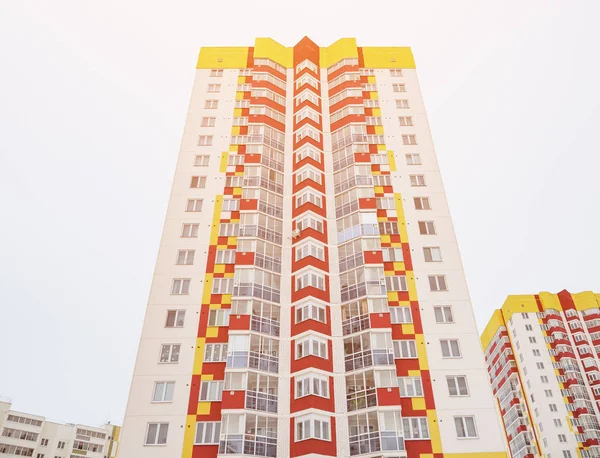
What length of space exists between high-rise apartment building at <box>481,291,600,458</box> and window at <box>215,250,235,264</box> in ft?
235

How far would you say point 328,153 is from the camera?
53750 mm

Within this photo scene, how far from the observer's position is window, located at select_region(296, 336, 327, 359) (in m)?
38.7

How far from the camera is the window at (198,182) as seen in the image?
1969 inches

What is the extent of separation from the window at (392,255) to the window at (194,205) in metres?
19.0

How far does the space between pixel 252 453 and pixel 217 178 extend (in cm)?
2753

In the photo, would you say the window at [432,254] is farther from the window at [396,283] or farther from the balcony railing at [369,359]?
the balcony railing at [369,359]

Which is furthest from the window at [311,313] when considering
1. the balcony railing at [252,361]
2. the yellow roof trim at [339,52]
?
the yellow roof trim at [339,52]

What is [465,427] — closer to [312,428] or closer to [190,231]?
[312,428]

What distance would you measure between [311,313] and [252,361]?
6.40 metres

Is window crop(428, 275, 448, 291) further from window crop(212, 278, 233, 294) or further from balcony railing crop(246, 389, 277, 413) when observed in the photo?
A: window crop(212, 278, 233, 294)

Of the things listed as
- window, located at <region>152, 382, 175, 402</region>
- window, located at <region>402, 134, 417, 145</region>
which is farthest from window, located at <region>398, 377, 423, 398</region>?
window, located at <region>402, 134, 417, 145</region>

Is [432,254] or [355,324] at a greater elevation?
[432,254]

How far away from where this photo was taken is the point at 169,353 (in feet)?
130

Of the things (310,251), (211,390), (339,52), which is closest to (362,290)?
(310,251)
